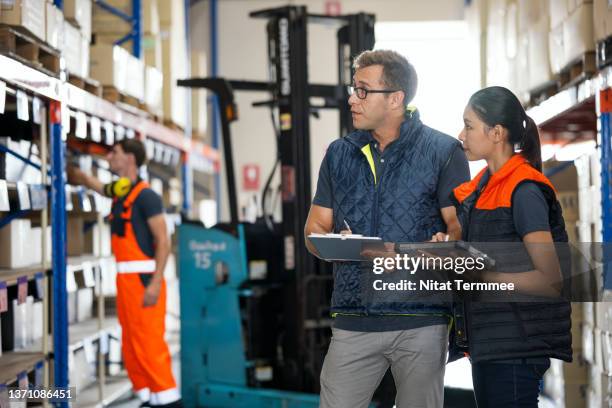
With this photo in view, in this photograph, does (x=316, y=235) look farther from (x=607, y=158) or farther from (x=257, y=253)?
(x=257, y=253)

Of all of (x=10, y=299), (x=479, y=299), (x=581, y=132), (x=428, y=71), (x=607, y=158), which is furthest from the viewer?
(x=428, y=71)

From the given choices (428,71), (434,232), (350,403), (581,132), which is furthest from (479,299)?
(428,71)

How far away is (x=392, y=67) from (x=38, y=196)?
9.63 ft

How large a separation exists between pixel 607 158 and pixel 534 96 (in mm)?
2481

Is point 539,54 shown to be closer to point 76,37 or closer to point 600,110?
point 600,110

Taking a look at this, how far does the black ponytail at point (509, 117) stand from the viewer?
270cm

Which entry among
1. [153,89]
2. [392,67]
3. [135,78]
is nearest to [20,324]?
[135,78]

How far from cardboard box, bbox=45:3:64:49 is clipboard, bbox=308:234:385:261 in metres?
3.07

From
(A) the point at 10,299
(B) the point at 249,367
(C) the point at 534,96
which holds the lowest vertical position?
(B) the point at 249,367

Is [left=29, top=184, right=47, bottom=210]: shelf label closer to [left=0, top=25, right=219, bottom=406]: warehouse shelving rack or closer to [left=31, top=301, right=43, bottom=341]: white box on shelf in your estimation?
[left=0, top=25, right=219, bottom=406]: warehouse shelving rack

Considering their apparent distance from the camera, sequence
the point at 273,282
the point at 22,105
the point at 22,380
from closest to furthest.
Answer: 1. the point at 22,105
2. the point at 22,380
3. the point at 273,282

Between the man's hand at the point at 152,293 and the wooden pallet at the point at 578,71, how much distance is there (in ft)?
9.62

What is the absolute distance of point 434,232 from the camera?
2.95 meters

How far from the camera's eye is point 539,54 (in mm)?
6031
